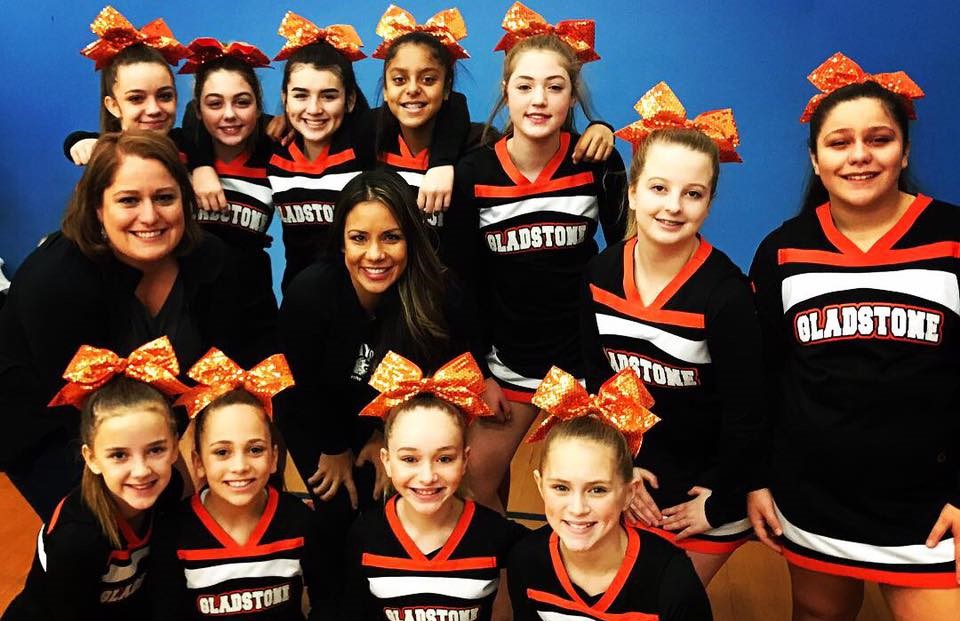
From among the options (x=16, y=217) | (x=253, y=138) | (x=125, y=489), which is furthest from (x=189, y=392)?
(x=16, y=217)

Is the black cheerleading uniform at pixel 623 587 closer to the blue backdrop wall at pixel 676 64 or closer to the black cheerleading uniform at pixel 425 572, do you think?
the black cheerleading uniform at pixel 425 572

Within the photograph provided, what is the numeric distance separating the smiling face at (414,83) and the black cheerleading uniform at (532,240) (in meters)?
0.23

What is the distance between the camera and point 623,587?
222 centimetres

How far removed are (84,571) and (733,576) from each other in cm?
203

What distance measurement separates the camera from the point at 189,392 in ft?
8.37

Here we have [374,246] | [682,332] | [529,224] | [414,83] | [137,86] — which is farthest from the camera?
[137,86]

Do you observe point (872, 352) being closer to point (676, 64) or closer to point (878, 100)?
point (878, 100)

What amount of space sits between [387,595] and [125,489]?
687 mm

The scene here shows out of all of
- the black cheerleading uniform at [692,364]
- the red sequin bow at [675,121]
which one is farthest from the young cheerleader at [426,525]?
the red sequin bow at [675,121]

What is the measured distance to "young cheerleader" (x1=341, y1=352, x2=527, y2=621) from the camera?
7.99ft

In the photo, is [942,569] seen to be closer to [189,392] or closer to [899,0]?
[189,392]

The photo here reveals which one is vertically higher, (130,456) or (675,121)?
(675,121)

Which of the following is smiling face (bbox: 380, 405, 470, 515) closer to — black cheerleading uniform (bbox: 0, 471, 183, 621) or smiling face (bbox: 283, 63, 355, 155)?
black cheerleading uniform (bbox: 0, 471, 183, 621)

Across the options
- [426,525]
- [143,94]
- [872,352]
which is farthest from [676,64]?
[426,525]
